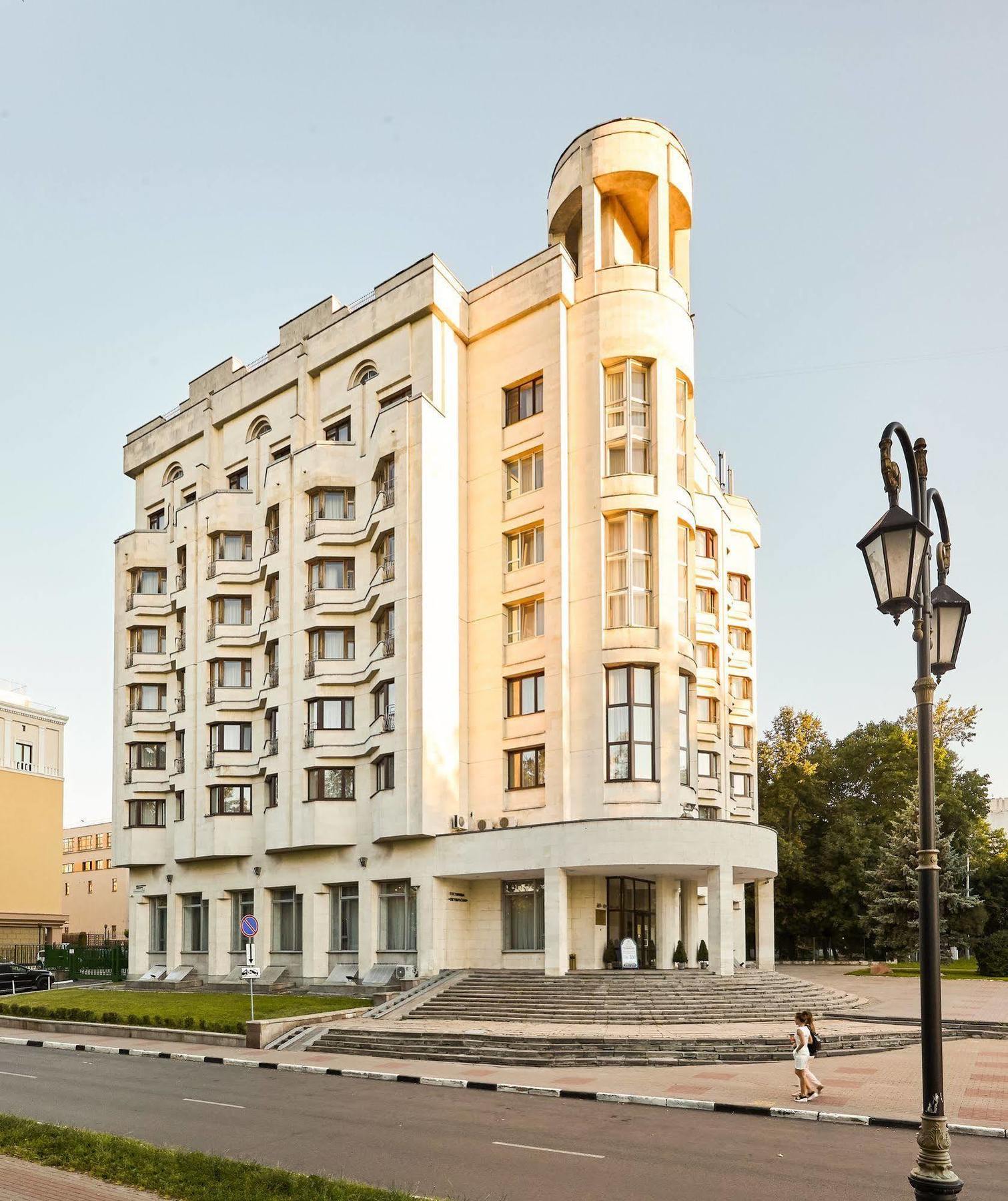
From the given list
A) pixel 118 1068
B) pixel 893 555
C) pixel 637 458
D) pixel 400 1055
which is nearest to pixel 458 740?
pixel 637 458

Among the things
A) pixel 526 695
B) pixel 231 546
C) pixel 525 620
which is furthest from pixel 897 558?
pixel 231 546

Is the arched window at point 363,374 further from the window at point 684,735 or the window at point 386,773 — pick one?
the window at point 684,735

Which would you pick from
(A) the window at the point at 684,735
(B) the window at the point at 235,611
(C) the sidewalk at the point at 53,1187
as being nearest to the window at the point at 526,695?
(A) the window at the point at 684,735

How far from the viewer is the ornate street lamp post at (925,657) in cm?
834

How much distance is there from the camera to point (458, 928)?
3981 centimetres

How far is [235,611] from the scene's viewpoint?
165ft

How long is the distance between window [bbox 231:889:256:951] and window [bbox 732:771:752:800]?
23.9 m

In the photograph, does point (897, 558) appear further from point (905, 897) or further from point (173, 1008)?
point (905, 897)

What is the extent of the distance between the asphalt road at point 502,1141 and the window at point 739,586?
4065 cm

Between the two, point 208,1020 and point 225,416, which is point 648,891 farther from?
point 225,416

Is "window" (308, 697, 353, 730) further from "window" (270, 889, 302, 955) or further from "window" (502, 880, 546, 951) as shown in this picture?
"window" (502, 880, 546, 951)

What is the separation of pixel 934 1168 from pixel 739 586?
5332cm

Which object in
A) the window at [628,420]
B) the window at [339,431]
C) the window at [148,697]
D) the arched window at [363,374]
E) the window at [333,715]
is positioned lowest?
the window at [333,715]

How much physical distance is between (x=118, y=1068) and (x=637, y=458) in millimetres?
24174
